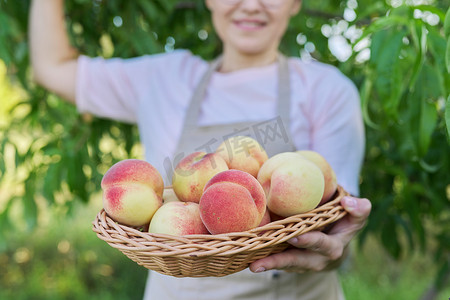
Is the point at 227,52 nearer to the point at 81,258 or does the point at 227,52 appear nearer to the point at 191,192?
the point at 191,192

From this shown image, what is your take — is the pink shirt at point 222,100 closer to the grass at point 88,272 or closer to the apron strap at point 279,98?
the apron strap at point 279,98

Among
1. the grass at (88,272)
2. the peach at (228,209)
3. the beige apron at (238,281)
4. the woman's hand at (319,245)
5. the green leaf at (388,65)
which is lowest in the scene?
the grass at (88,272)

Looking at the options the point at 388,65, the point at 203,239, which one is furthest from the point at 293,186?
the point at 388,65

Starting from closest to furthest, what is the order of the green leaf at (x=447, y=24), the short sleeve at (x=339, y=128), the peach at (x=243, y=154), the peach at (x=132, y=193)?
the green leaf at (x=447, y=24) → the peach at (x=132, y=193) → the peach at (x=243, y=154) → the short sleeve at (x=339, y=128)

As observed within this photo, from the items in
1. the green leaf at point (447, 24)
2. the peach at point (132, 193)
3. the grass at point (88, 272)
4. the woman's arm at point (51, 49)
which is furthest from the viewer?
the grass at point (88, 272)

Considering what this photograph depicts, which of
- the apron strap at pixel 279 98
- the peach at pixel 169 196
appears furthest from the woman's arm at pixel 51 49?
the peach at pixel 169 196

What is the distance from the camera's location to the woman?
1.29 meters

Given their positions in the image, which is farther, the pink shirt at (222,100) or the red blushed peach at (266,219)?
the pink shirt at (222,100)

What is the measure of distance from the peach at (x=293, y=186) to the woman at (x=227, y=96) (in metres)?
0.26

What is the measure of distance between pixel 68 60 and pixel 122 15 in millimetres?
243

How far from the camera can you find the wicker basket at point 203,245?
0.76 m

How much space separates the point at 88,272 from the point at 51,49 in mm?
2675

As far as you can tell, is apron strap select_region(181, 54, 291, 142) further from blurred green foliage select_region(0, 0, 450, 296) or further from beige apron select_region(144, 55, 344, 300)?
blurred green foliage select_region(0, 0, 450, 296)

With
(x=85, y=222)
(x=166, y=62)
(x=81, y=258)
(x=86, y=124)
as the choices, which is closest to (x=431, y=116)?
(x=166, y=62)
